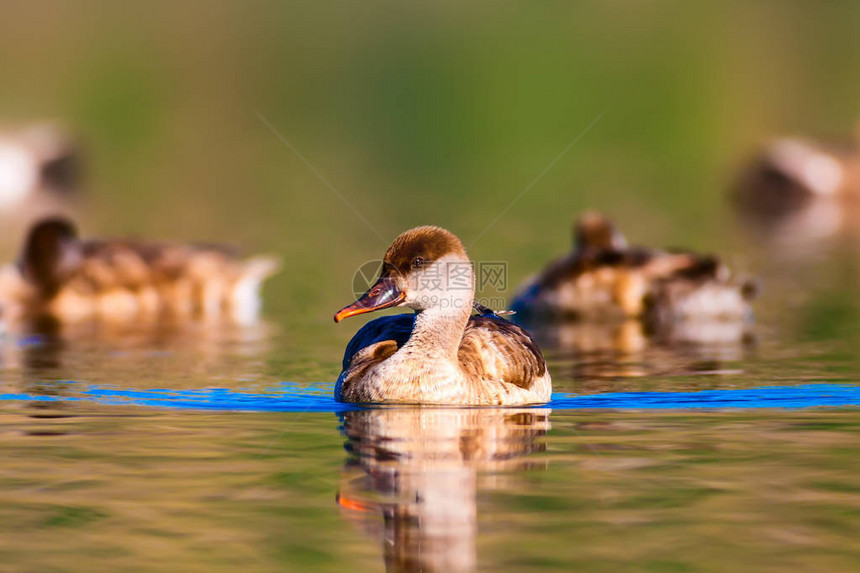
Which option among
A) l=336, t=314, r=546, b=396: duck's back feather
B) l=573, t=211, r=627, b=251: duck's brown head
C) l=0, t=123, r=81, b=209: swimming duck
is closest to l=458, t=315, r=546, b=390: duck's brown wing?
l=336, t=314, r=546, b=396: duck's back feather

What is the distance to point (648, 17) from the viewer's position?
82562 mm

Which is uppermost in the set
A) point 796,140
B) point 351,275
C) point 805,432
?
point 796,140

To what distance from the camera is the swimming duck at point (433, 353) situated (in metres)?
10.6

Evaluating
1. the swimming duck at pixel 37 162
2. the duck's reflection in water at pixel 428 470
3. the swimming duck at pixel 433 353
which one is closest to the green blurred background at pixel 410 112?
the swimming duck at pixel 37 162

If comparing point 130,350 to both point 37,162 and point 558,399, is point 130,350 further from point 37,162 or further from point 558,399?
point 37,162

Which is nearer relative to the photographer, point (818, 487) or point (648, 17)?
point (818, 487)

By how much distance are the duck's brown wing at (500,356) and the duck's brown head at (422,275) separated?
46 centimetres

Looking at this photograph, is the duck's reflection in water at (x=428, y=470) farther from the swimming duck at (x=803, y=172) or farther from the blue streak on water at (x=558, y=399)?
the swimming duck at (x=803, y=172)

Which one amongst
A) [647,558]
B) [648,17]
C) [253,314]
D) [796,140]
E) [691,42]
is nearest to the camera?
[647,558]

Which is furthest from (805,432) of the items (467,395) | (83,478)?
(83,478)

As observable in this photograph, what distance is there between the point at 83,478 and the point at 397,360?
10.1 feet

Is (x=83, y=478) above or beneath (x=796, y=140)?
beneath

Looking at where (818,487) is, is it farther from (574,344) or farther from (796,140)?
(796,140)

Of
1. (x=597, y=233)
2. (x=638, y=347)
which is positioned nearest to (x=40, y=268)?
(x=597, y=233)
